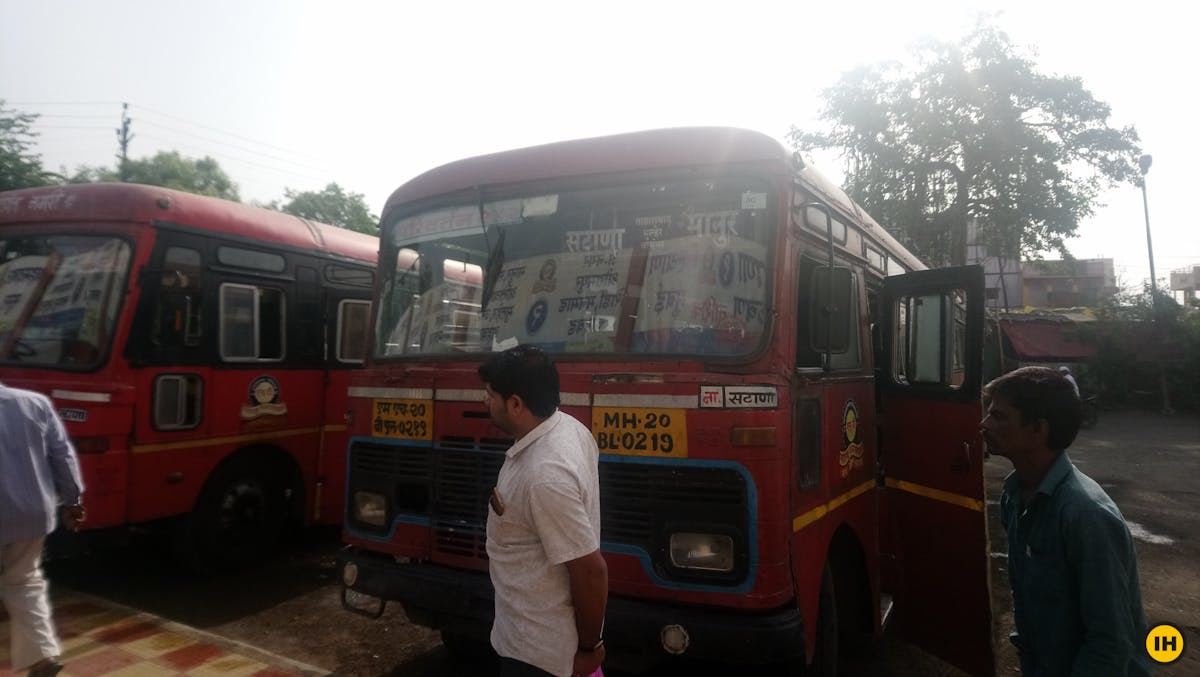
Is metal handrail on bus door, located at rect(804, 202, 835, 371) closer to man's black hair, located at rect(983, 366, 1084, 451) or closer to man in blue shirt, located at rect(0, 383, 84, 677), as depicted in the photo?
man's black hair, located at rect(983, 366, 1084, 451)

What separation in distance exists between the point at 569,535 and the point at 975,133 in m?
24.5

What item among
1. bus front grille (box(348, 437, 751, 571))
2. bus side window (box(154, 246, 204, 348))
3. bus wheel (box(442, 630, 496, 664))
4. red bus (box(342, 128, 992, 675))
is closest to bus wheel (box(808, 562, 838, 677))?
red bus (box(342, 128, 992, 675))

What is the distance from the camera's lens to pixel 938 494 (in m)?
4.08

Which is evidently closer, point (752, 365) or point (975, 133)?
point (752, 365)

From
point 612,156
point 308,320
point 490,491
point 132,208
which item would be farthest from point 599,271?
point 308,320

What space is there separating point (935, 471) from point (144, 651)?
444cm

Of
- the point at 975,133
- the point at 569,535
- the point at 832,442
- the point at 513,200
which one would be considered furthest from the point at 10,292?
the point at 975,133

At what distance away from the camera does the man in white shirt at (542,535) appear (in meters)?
2.03

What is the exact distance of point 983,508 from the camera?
381 cm

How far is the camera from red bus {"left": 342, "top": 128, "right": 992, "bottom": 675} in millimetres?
2998

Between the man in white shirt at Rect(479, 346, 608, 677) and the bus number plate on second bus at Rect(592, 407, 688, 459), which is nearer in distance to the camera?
the man in white shirt at Rect(479, 346, 608, 677)

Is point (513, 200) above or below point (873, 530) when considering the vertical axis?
above

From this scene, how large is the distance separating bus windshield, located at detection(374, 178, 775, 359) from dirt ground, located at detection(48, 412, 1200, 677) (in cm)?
189

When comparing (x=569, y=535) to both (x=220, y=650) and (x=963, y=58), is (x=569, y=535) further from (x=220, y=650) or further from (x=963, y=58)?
(x=963, y=58)
